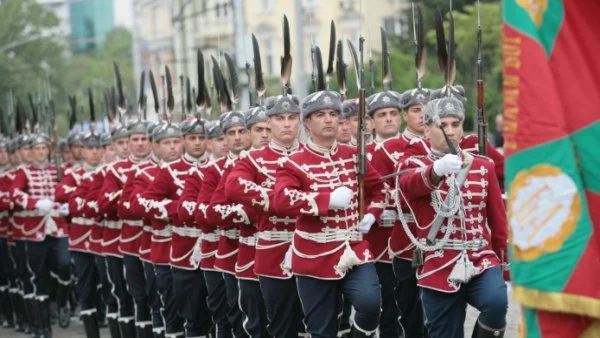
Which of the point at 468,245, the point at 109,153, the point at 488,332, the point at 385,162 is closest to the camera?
the point at 488,332

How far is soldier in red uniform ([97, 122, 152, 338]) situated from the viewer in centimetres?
1572

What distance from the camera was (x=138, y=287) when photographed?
620 inches

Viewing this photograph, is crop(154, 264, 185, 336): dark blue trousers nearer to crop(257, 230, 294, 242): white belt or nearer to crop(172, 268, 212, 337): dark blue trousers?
crop(172, 268, 212, 337): dark blue trousers

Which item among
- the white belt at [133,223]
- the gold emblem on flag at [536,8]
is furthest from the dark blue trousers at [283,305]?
the gold emblem on flag at [536,8]

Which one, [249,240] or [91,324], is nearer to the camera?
Result: [249,240]

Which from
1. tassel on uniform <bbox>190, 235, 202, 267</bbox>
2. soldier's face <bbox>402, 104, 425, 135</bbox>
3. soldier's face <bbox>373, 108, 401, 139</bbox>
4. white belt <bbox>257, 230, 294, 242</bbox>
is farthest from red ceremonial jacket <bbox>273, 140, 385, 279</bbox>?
tassel on uniform <bbox>190, 235, 202, 267</bbox>

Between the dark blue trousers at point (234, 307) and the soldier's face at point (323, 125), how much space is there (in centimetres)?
248

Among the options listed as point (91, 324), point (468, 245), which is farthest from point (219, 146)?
point (468, 245)

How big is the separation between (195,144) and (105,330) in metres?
4.89

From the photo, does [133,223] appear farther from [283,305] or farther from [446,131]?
[446,131]

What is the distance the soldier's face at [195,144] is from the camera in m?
14.9

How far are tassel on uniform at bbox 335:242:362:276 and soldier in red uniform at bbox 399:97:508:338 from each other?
0.45 meters

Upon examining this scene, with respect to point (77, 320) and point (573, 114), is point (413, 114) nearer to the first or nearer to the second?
point (573, 114)

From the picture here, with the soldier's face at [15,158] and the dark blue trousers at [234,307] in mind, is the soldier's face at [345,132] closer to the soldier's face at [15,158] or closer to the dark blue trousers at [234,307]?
the dark blue trousers at [234,307]
